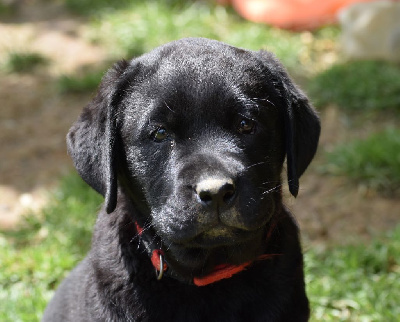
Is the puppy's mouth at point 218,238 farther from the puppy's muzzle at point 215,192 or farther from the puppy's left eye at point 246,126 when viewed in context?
the puppy's left eye at point 246,126

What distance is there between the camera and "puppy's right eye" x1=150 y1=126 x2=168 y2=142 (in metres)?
2.99

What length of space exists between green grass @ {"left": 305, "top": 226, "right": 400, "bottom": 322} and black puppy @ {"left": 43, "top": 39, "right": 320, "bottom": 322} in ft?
2.94

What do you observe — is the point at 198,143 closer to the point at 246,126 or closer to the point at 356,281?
the point at 246,126

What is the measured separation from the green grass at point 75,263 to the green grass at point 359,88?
1.90 meters

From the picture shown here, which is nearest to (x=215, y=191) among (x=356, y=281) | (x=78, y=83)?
(x=356, y=281)

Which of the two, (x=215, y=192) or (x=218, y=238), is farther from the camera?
(x=218, y=238)

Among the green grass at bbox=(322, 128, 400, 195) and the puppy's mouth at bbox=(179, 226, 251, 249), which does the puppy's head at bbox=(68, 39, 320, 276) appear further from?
the green grass at bbox=(322, 128, 400, 195)

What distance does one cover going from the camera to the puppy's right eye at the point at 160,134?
299 cm

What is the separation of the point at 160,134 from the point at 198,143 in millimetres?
190

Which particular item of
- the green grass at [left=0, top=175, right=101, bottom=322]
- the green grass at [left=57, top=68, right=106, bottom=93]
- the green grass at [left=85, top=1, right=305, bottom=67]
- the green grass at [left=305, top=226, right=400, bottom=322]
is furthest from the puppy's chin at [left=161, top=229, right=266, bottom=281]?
the green grass at [left=85, top=1, right=305, bottom=67]

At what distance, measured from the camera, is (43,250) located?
15.1 feet

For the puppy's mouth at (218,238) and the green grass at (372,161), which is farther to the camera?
the green grass at (372,161)

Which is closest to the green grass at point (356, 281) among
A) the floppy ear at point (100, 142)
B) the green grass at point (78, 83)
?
the floppy ear at point (100, 142)

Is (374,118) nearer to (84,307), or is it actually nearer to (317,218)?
(317,218)
